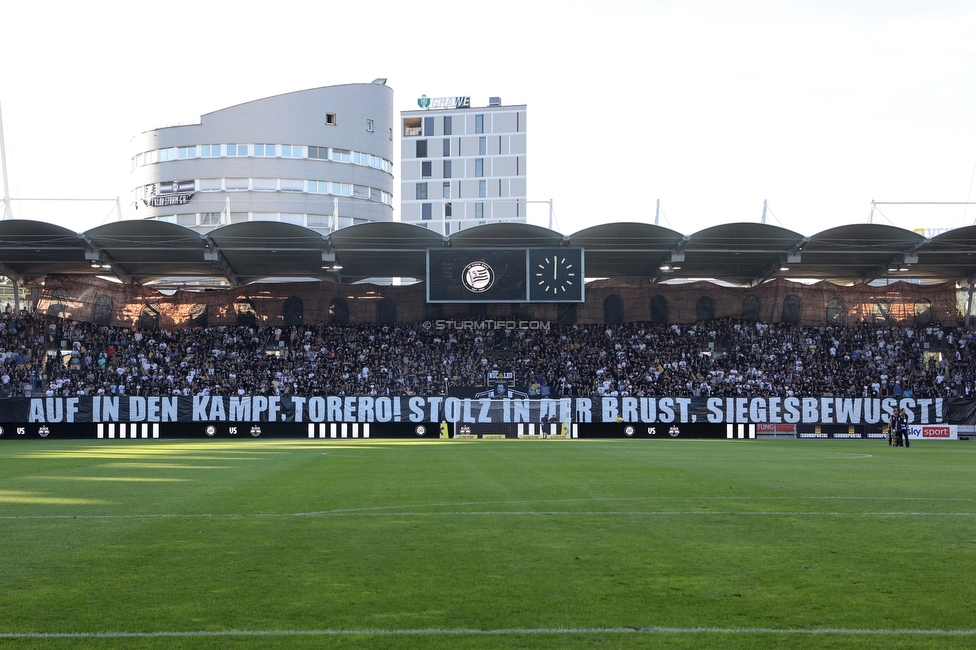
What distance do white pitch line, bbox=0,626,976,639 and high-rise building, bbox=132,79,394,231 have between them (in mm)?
94078

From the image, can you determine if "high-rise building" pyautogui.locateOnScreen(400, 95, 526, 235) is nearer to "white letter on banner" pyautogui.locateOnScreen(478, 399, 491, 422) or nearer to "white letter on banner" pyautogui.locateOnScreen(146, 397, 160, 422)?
"white letter on banner" pyautogui.locateOnScreen(146, 397, 160, 422)

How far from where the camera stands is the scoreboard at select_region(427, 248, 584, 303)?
172 feet

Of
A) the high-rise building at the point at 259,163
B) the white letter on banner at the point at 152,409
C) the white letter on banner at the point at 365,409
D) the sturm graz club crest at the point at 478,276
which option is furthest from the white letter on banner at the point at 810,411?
the high-rise building at the point at 259,163

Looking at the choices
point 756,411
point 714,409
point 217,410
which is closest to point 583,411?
point 714,409

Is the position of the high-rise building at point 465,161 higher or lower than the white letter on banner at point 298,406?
higher

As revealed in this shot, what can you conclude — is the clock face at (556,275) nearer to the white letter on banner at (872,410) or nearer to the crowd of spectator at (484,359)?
the crowd of spectator at (484,359)

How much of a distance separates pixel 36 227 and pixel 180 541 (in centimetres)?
4497

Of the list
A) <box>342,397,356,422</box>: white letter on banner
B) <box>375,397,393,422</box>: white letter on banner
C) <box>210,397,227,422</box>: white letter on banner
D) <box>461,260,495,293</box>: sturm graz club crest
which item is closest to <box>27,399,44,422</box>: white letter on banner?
<box>210,397,227,422</box>: white letter on banner

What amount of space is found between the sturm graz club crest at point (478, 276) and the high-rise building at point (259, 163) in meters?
49.8

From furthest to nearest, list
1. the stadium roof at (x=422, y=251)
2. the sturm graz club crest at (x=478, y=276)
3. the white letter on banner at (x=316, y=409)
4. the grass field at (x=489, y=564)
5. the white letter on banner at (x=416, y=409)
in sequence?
the sturm graz club crest at (x=478, y=276), the stadium roof at (x=422, y=251), the white letter on banner at (x=316, y=409), the white letter on banner at (x=416, y=409), the grass field at (x=489, y=564)

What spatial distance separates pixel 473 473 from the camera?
20625 mm

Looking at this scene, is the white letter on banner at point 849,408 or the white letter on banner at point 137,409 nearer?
the white letter on banner at point 137,409

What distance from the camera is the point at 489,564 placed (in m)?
9.27

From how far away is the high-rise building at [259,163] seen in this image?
3885 inches
